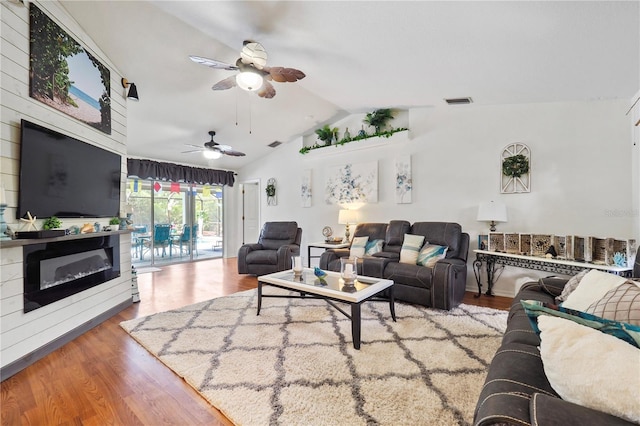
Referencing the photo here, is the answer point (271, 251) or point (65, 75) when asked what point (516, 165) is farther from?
point (65, 75)

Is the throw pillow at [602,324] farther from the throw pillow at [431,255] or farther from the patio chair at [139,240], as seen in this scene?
the patio chair at [139,240]

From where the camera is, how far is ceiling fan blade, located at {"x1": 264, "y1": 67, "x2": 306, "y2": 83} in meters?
2.71

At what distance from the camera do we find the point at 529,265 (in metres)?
3.41

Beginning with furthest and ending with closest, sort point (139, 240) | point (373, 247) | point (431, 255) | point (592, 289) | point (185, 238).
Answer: point (185, 238), point (139, 240), point (373, 247), point (431, 255), point (592, 289)

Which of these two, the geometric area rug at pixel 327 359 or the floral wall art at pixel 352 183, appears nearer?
the geometric area rug at pixel 327 359

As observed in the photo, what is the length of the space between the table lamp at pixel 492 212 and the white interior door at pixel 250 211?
5079 millimetres

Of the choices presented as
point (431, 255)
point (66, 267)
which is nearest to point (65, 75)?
point (66, 267)

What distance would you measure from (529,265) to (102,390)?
13.7 ft

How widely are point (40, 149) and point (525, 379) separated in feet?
11.1

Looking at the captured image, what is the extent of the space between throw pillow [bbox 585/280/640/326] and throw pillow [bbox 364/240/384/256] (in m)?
2.77

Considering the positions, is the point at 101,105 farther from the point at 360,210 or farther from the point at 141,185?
the point at 360,210

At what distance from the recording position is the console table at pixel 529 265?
275 cm

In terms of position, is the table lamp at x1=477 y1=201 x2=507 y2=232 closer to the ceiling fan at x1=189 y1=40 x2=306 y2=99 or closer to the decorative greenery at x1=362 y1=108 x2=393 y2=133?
the decorative greenery at x1=362 y1=108 x2=393 y2=133

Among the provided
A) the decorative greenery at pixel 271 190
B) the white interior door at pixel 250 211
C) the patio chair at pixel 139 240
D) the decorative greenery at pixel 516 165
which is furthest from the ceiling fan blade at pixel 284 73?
the patio chair at pixel 139 240
